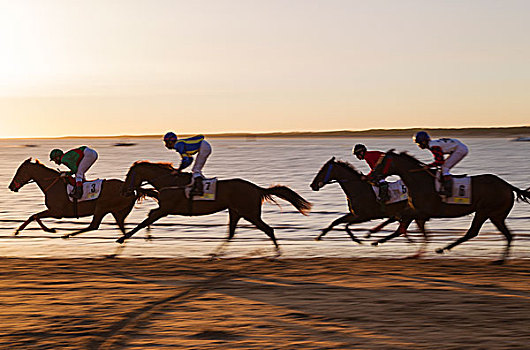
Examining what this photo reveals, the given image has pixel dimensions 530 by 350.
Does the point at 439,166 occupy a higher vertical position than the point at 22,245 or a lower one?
higher

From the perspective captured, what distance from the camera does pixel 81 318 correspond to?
26.7 feet

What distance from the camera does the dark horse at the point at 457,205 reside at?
41.9 ft

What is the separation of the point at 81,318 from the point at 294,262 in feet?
16.1

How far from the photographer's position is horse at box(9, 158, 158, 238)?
1474cm

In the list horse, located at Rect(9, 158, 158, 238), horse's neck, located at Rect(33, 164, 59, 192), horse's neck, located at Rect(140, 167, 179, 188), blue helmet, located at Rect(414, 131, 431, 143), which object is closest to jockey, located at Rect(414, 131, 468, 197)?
blue helmet, located at Rect(414, 131, 431, 143)

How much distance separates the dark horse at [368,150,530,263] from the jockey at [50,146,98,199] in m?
6.07

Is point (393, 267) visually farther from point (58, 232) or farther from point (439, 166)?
point (58, 232)

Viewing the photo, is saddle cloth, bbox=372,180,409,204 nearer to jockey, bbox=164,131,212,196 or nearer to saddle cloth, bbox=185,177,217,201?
saddle cloth, bbox=185,177,217,201

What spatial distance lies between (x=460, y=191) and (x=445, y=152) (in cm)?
82

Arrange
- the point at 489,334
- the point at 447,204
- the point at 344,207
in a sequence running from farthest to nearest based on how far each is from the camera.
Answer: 1. the point at 344,207
2. the point at 447,204
3. the point at 489,334

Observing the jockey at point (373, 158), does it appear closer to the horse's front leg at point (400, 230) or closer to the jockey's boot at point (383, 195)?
the jockey's boot at point (383, 195)

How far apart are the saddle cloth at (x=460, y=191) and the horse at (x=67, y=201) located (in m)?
6.27

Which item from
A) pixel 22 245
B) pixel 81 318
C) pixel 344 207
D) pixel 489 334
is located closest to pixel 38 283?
pixel 81 318

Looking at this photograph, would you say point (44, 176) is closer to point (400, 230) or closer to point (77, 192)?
point (77, 192)
